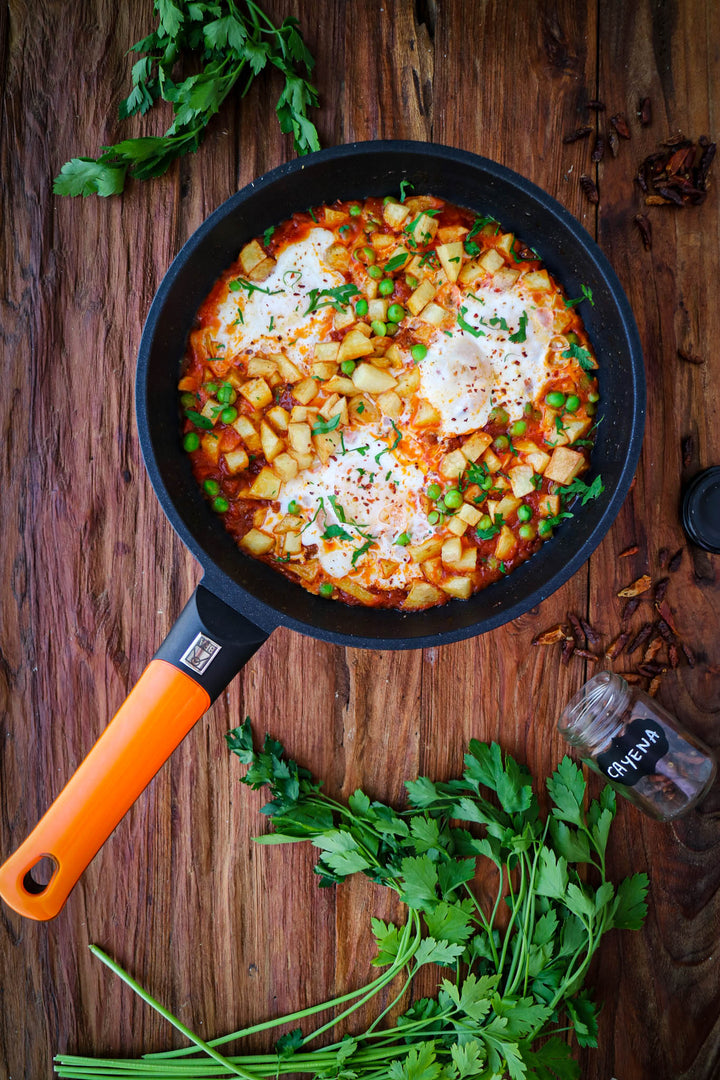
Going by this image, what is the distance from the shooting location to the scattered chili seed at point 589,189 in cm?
259

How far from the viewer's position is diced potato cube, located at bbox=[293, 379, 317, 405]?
2.38 metres

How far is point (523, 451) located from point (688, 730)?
45.2 inches

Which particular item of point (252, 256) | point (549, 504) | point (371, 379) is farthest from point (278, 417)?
point (549, 504)

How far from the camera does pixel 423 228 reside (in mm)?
2416

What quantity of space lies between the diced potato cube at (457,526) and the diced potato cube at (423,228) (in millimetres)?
872

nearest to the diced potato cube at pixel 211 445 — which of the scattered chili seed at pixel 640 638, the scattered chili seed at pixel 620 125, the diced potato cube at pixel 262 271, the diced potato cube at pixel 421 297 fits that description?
the diced potato cube at pixel 262 271

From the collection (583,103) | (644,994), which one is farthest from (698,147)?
(644,994)

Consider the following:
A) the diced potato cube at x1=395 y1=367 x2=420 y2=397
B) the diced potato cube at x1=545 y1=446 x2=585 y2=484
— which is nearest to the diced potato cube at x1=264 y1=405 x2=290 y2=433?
the diced potato cube at x1=395 y1=367 x2=420 y2=397

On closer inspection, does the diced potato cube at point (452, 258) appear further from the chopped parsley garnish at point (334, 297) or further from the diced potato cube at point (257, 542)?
the diced potato cube at point (257, 542)

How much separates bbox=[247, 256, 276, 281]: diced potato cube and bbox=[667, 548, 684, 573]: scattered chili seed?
5.38 ft

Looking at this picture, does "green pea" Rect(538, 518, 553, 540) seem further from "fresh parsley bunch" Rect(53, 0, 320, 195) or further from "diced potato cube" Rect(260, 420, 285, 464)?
"fresh parsley bunch" Rect(53, 0, 320, 195)

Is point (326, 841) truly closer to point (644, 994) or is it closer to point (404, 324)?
point (644, 994)

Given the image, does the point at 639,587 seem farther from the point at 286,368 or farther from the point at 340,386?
the point at 286,368

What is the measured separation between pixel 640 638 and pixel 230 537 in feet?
4.72
